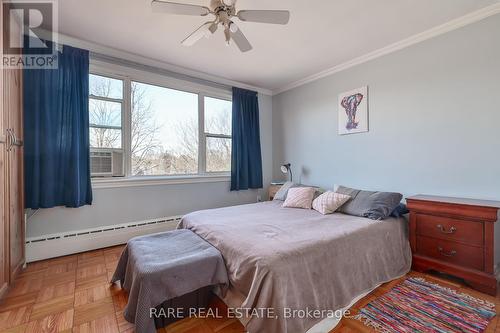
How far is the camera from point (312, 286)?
142 centimetres

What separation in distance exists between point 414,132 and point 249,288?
250cm

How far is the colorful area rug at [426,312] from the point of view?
1444 millimetres

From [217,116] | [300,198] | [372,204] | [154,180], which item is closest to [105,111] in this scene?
[154,180]

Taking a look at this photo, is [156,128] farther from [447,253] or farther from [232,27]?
[447,253]

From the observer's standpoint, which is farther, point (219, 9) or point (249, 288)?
point (219, 9)

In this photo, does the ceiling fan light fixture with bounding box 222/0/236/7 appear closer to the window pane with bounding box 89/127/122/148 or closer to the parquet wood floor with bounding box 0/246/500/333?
the window pane with bounding box 89/127/122/148

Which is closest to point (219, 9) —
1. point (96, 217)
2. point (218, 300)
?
point (218, 300)

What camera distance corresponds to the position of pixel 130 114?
116 inches

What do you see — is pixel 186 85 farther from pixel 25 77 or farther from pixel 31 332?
pixel 31 332

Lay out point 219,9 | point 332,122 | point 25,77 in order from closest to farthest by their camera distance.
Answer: point 219,9 < point 25,77 < point 332,122

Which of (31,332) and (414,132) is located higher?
(414,132)

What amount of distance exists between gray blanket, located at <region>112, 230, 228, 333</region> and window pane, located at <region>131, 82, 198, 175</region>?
161 centimetres

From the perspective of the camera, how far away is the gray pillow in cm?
223

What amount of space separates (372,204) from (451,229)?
2.11ft
